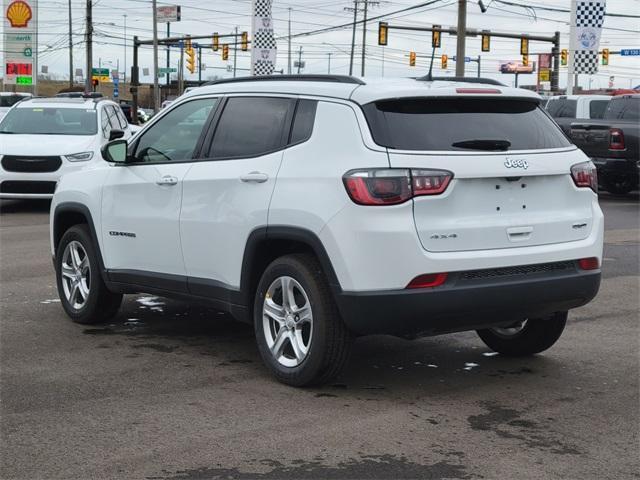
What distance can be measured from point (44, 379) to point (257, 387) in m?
1.28

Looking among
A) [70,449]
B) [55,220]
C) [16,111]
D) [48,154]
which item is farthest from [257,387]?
[16,111]

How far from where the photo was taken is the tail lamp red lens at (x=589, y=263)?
6.13 meters

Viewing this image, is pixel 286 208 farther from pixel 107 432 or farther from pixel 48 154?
pixel 48 154

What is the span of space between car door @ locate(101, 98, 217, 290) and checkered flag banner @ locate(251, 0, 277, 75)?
18579mm

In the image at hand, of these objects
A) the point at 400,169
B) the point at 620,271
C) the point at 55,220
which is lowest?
the point at 620,271

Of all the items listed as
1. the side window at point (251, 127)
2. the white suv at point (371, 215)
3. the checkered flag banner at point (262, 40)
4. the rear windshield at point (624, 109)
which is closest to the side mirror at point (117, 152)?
the white suv at point (371, 215)

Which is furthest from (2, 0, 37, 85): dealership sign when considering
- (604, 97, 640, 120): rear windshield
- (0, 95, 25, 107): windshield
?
(604, 97, 640, 120): rear windshield

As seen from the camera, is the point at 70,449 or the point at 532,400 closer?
the point at 70,449

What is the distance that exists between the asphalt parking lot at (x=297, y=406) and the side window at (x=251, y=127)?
1.36m

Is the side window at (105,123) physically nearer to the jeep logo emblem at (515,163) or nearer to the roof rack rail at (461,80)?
the roof rack rail at (461,80)

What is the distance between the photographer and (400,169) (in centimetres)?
550

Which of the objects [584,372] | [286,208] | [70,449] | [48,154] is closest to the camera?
[70,449]

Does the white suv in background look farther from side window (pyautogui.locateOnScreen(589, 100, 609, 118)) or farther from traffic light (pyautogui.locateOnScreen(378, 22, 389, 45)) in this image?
traffic light (pyautogui.locateOnScreen(378, 22, 389, 45))

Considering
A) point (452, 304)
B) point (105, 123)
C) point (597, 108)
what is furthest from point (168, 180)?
point (597, 108)
